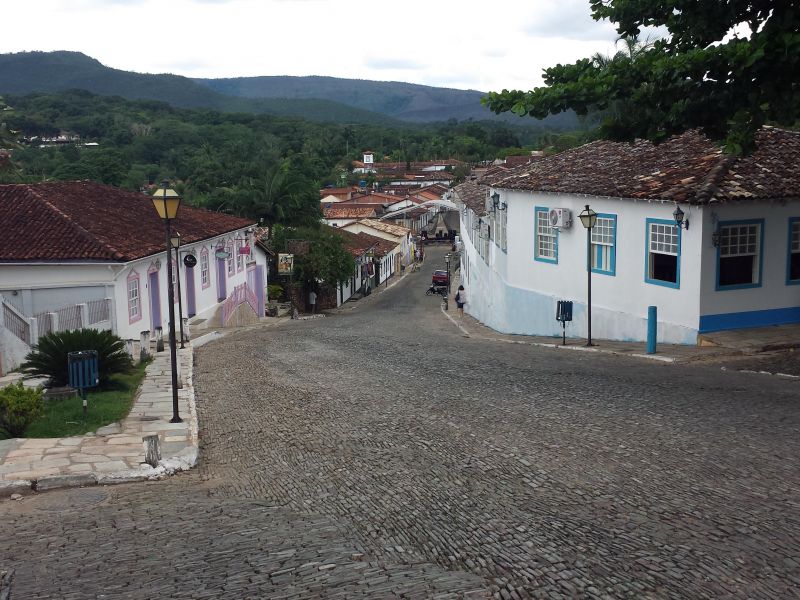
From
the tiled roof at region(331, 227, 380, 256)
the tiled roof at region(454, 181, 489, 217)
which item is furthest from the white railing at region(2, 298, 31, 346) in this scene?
the tiled roof at region(331, 227, 380, 256)

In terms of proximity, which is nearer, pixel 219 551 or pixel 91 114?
pixel 219 551

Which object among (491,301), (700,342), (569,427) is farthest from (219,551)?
(491,301)

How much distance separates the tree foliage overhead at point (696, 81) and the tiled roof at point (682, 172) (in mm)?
3129

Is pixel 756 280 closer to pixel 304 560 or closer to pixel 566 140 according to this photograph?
pixel 304 560

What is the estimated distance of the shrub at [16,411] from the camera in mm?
10125

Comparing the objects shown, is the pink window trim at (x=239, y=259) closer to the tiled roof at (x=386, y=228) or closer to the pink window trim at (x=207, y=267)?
the pink window trim at (x=207, y=267)

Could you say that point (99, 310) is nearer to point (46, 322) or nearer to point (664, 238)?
point (46, 322)

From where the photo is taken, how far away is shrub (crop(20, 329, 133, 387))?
1238cm

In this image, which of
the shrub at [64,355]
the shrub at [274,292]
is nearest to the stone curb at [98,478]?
the shrub at [64,355]

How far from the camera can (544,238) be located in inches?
882

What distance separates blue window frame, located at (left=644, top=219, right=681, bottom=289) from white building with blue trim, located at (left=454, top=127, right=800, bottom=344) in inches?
1.1

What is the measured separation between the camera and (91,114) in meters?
159

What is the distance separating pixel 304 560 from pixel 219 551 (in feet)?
2.34

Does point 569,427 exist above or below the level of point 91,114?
below
